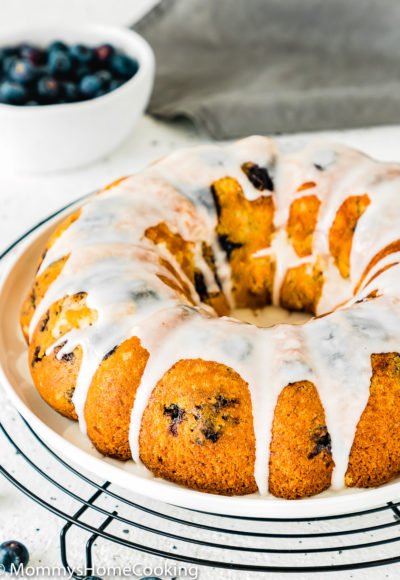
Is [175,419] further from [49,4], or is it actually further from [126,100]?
[49,4]

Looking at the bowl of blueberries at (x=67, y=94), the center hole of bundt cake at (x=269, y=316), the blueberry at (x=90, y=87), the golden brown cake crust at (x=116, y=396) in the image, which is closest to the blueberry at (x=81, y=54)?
the bowl of blueberries at (x=67, y=94)

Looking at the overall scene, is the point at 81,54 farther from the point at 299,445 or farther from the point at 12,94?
the point at 299,445

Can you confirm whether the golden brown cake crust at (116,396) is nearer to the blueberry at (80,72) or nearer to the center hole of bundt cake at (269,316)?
the center hole of bundt cake at (269,316)

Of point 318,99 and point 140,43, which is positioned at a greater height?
point 140,43

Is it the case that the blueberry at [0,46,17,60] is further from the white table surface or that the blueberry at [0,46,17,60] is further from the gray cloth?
the gray cloth

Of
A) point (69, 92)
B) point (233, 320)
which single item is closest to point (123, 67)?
point (69, 92)

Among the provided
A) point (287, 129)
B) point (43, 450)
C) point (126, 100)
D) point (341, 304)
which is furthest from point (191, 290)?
point (287, 129)
